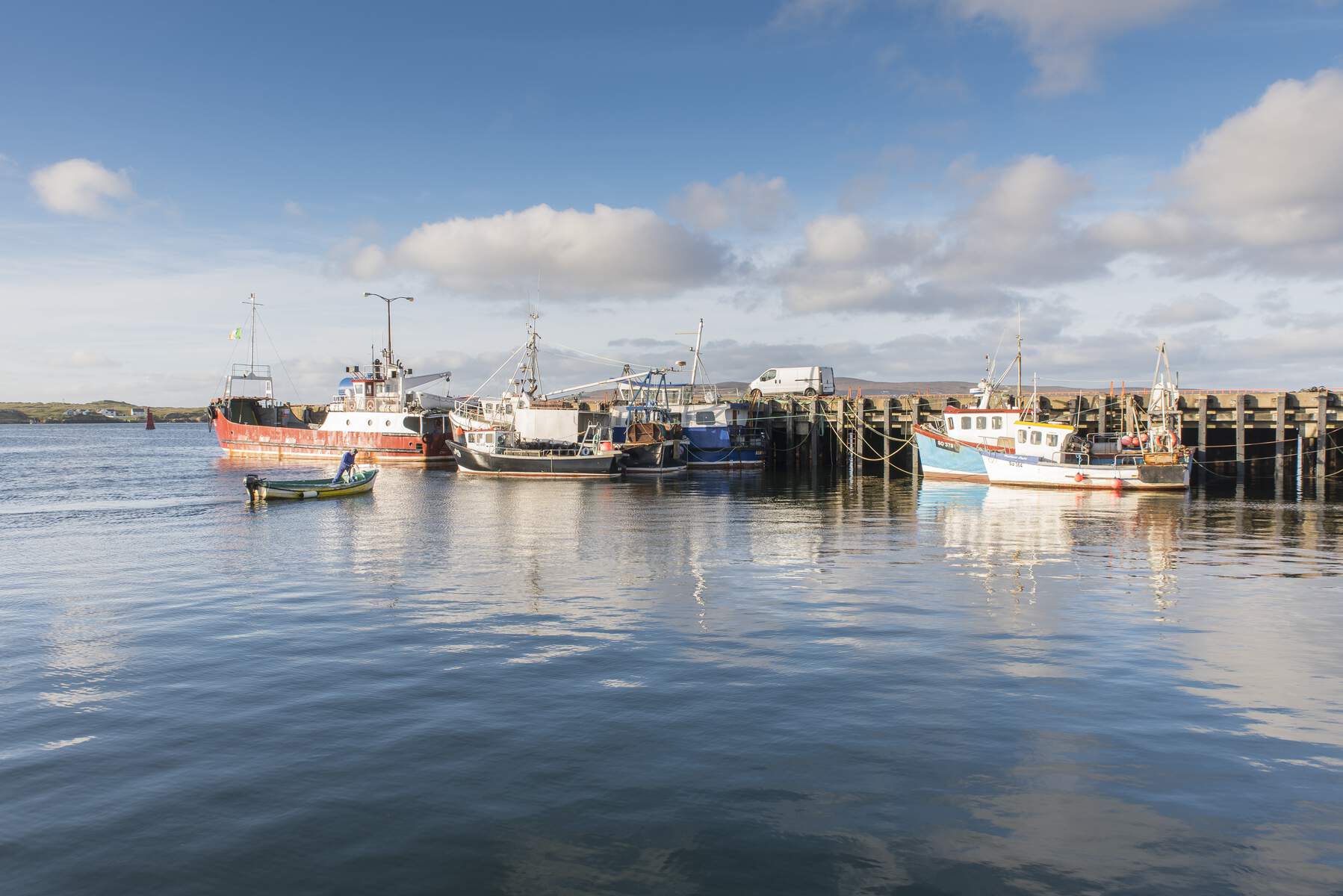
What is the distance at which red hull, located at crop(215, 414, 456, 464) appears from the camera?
7900 centimetres

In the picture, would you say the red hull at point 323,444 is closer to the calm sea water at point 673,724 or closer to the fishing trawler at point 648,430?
the fishing trawler at point 648,430

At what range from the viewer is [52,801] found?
9.27 metres

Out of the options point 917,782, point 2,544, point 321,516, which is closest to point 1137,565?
point 917,782

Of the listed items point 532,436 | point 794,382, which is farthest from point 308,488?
point 794,382

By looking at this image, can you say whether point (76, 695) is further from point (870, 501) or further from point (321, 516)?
point (870, 501)

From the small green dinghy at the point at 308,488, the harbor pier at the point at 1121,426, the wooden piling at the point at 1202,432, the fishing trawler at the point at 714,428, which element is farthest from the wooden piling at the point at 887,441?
the small green dinghy at the point at 308,488

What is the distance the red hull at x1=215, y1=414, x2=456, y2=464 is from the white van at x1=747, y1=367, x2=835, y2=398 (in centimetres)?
3257

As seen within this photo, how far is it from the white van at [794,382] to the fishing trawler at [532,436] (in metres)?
25.2

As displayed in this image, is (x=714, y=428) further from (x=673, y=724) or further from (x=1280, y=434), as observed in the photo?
(x=673, y=724)

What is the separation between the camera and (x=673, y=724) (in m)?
11.5

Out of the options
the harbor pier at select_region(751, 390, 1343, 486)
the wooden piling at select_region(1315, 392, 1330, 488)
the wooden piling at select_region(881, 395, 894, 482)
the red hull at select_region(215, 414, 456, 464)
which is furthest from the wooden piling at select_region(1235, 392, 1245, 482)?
the red hull at select_region(215, 414, 456, 464)

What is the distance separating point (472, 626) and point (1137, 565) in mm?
19095

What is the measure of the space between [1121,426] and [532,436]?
44.8m

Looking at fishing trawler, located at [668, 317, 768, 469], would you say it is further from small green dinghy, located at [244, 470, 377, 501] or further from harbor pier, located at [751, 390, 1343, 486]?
small green dinghy, located at [244, 470, 377, 501]
